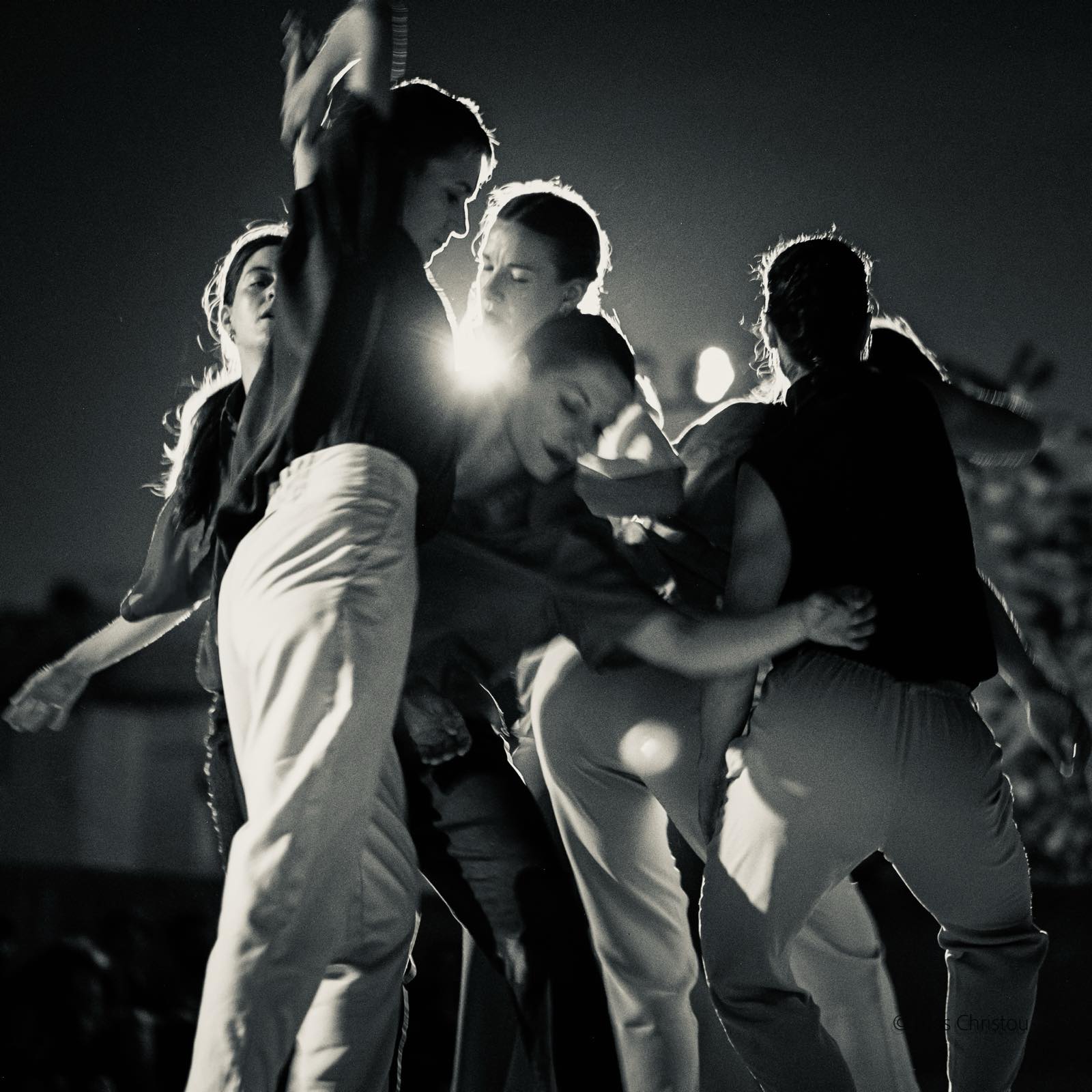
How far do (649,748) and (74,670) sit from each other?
783 mm

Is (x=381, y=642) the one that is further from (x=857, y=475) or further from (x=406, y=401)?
(x=857, y=475)

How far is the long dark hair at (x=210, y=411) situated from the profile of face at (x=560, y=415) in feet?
1.28

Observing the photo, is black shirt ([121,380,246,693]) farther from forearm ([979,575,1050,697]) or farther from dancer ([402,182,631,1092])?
forearm ([979,575,1050,697])

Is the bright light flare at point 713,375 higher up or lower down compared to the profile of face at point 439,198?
lower down

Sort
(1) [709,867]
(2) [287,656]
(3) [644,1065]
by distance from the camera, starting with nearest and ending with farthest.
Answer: (2) [287,656], (1) [709,867], (3) [644,1065]

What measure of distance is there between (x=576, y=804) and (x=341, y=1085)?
16.2 inches

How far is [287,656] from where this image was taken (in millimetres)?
1340

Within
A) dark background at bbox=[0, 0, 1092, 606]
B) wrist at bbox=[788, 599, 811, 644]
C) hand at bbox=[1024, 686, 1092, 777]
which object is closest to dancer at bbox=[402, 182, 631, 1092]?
dark background at bbox=[0, 0, 1092, 606]

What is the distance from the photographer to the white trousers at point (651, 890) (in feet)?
5.18

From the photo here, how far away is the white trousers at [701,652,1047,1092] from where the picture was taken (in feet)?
4.58

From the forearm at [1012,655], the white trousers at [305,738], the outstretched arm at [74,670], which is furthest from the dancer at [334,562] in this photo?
the forearm at [1012,655]

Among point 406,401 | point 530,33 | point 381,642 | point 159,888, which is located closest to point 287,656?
point 381,642

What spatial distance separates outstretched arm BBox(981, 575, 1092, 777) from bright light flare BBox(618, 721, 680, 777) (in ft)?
1.35

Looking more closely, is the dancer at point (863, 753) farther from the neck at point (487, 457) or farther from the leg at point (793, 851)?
the neck at point (487, 457)
